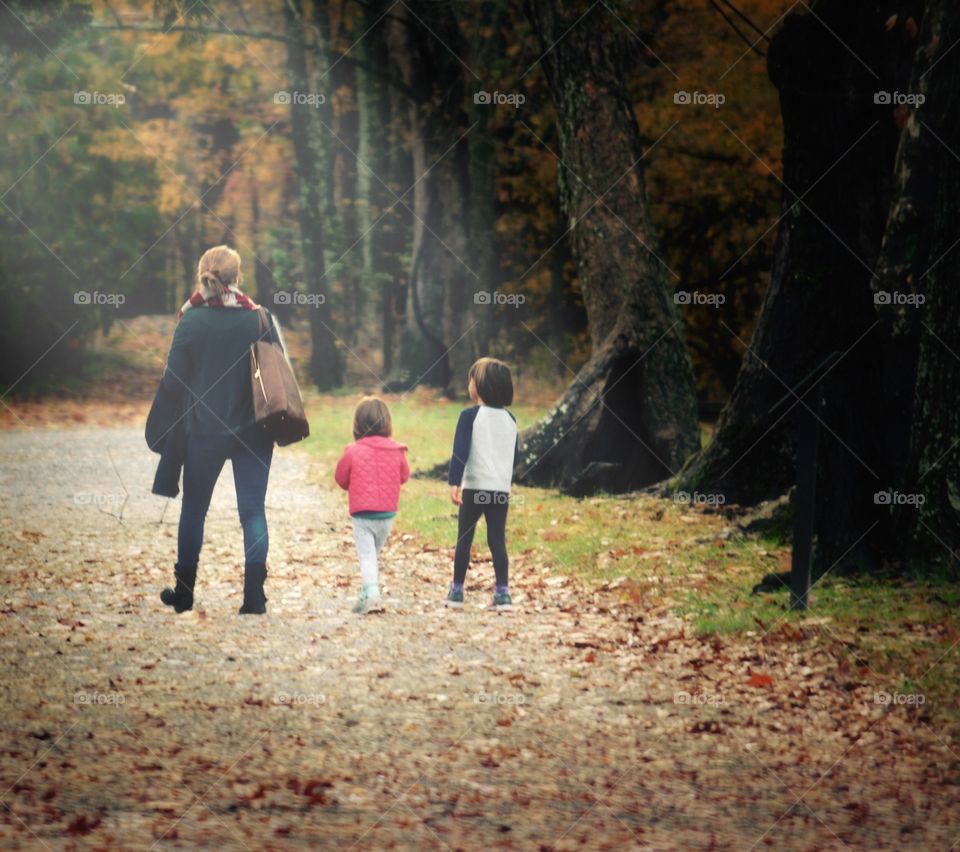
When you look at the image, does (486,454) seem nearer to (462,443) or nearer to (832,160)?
(462,443)

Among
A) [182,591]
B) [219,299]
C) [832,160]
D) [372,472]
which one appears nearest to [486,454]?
[372,472]

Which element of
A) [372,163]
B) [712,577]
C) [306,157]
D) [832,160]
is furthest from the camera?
[372,163]

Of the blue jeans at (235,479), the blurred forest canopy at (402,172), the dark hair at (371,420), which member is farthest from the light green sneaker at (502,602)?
the blurred forest canopy at (402,172)

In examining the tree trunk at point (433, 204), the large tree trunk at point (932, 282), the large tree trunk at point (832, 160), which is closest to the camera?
the large tree trunk at point (932, 282)

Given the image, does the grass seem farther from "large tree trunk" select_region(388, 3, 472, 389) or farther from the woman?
"large tree trunk" select_region(388, 3, 472, 389)

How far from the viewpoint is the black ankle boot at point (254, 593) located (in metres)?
7.96

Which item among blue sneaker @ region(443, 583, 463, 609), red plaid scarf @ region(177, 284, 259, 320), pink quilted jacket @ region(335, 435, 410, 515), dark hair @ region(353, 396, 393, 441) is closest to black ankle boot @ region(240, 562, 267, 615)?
pink quilted jacket @ region(335, 435, 410, 515)

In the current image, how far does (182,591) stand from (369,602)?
118 centimetres

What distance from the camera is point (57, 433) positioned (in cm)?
2114

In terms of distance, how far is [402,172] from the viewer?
3069 cm

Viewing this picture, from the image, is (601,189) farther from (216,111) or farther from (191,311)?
(216,111)

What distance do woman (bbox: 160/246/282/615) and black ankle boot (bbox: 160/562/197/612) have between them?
6.5 inches

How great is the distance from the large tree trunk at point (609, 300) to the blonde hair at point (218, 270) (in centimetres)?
647

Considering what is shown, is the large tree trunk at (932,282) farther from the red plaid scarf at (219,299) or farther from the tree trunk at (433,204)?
the tree trunk at (433,204)
